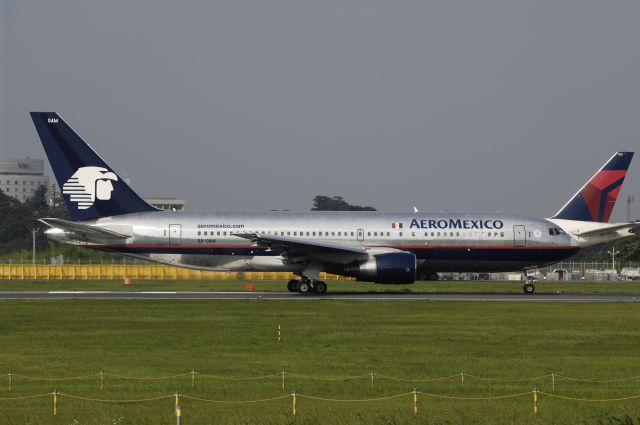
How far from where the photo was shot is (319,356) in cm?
2691

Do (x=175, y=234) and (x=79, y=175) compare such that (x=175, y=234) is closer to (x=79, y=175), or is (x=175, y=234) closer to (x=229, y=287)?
(x=79, y=175)

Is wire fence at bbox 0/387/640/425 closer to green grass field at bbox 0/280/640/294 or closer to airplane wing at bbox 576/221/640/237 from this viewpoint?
airplane wing at bbox 576/221/640/237

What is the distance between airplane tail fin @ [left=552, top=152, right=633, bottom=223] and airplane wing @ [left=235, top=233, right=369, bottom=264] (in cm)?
1203

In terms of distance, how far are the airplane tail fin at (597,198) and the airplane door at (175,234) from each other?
20.1 metres

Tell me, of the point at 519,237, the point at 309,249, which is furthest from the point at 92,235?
the point at 519,237

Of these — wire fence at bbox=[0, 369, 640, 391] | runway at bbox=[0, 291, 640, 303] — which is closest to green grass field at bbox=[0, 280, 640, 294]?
runway at bbox=[0, 291, 640, 303]

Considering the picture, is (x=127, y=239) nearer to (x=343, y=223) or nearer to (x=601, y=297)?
(x=343, y=223)

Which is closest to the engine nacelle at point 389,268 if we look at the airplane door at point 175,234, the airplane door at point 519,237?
the airplane door at point 519,237

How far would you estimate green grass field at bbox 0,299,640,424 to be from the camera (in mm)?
19031

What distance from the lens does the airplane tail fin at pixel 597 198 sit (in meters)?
54.0

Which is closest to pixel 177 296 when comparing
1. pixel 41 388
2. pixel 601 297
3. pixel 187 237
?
pixel 187 237

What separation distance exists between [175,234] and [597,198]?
73.8 feet

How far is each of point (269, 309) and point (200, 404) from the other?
21.6 m

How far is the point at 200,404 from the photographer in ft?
65.1
